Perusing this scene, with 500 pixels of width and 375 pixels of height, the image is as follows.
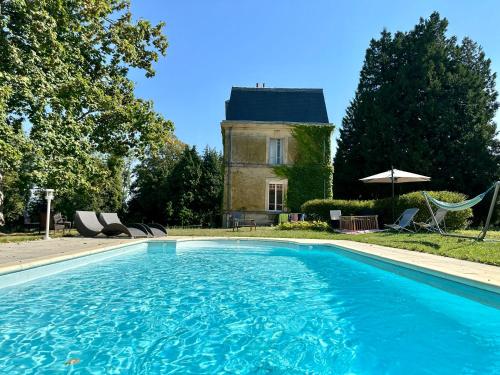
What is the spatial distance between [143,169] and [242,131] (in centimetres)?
1254

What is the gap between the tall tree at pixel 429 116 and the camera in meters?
22.6

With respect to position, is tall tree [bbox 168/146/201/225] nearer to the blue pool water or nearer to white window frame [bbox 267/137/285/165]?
white window frame [bbox 267/137/285/165]

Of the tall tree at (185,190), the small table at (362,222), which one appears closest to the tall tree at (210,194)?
the tall tree at (185,190)

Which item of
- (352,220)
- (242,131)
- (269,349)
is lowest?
(269,349)

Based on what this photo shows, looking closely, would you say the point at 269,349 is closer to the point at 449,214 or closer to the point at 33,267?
the point at 33,267

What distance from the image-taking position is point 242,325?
12.6 feet

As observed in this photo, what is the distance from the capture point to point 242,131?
21.1m

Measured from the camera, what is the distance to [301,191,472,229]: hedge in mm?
12711

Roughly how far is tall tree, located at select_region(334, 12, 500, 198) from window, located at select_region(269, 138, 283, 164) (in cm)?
696

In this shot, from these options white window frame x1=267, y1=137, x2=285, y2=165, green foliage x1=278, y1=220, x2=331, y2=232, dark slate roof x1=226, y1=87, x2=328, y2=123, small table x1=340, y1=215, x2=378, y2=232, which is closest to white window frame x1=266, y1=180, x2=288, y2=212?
white window frame x1=267, y1=137, x2=285, y2=165

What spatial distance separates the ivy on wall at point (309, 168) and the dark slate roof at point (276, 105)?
3.51ft

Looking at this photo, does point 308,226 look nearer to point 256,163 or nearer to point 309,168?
point 309,168

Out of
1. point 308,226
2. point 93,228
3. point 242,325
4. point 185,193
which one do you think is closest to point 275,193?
point 308,226

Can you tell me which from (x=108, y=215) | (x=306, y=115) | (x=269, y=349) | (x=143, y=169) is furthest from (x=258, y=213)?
(x=269, y=349)
